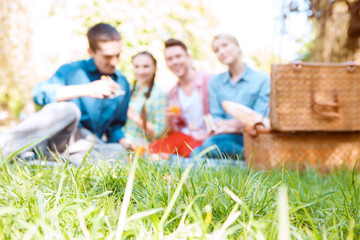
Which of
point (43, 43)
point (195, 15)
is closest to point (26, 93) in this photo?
point (43, 43)

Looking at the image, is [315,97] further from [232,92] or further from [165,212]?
[165,212]

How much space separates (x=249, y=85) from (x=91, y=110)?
1.35 meters

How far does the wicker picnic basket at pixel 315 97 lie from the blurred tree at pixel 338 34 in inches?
42.7

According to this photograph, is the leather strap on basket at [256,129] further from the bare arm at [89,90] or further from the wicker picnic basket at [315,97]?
the bare arm at [89,90]

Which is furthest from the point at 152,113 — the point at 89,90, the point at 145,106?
the point at 89,90

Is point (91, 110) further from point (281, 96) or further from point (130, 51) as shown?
point (130, 51)

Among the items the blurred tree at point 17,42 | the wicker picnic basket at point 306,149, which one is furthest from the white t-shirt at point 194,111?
the blurred tree at point 17,42

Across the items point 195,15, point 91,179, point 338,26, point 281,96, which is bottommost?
point 91,179

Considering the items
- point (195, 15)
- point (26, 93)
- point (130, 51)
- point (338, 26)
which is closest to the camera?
point (338, 26)

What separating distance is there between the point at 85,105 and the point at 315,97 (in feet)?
5.42

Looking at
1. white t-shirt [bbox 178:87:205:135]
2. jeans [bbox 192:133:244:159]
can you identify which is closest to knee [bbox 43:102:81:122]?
jeans [bbox 192:133:244:159]

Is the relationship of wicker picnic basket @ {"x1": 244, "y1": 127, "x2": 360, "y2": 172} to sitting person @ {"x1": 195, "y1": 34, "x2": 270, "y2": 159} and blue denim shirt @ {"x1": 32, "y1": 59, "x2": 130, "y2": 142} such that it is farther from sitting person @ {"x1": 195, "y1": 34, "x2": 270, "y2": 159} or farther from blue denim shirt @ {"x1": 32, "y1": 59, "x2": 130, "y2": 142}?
blue denim shirt @ {"x1": 32, "y1": 59, "x2": 130, "y2": 142}

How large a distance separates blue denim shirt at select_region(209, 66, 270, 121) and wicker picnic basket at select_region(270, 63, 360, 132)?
0.53m

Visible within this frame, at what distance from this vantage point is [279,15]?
269cm
